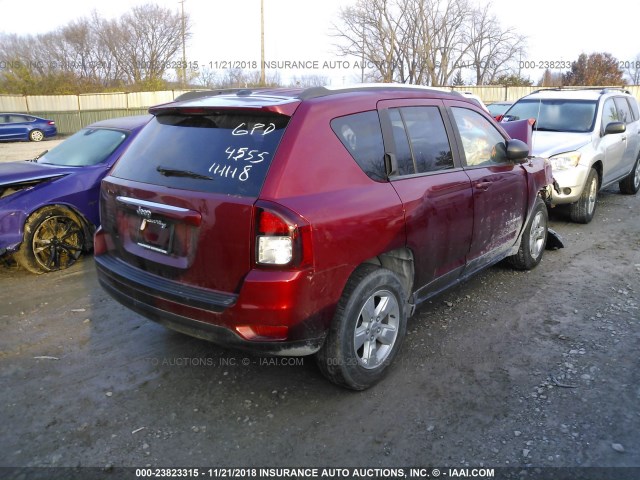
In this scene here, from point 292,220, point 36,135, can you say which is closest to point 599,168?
point 292,220

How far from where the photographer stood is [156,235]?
3.08m

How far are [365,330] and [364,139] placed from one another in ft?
3.89

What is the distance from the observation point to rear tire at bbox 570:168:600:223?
23.6ft

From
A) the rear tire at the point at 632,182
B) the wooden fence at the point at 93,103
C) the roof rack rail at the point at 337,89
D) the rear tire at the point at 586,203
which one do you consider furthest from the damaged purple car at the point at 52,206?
the wooden fence at the point at 93,103

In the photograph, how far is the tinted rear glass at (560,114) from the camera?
7.86 meters

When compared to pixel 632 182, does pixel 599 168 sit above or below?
above

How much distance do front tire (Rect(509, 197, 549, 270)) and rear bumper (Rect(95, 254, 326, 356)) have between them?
307cm

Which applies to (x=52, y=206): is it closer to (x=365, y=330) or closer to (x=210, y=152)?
(x=210, y=152)

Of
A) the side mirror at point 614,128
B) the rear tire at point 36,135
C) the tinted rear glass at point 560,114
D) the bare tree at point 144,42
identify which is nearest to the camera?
the side mirror at point 614,128

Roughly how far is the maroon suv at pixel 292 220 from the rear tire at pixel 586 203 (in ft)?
13.4

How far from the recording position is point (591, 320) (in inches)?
168

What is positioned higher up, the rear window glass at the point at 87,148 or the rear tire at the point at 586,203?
the rear window glass at the point at 87,148

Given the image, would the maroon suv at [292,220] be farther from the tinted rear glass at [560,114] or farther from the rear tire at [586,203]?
the tinted rear glass at [560,114]

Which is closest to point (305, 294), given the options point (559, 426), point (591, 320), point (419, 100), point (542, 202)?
point (559, 426)
